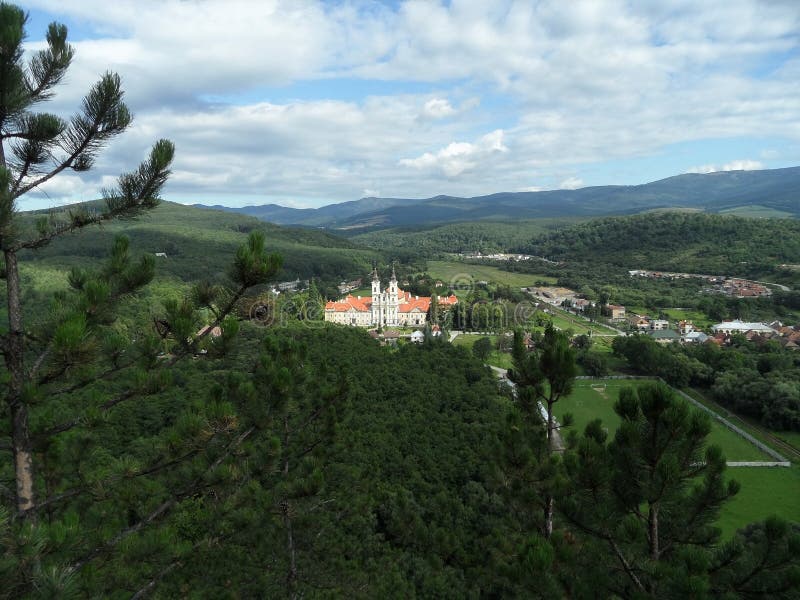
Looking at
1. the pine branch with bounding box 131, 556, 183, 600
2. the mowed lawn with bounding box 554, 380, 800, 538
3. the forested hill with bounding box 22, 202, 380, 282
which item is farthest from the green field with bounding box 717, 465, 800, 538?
the forested hill with bounding box 22, 202, 380, 282

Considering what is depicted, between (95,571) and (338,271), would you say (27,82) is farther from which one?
(338,271)

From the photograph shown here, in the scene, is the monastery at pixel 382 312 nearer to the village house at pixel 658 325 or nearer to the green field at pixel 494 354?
the green field at pixel 494 354

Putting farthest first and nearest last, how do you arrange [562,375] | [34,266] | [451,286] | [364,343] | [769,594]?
1. [451,286]
2. [34,266]
3. [364,343]
4. [562,375]
5. [769,594]

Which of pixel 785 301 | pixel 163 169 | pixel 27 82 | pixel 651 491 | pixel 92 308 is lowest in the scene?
pixel 785 301

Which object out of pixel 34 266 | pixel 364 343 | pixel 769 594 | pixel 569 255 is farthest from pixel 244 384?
pixel 569 255

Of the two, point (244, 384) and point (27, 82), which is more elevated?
point (27, 82)

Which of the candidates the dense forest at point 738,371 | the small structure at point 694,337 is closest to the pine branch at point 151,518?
the dense forest at point 738,371

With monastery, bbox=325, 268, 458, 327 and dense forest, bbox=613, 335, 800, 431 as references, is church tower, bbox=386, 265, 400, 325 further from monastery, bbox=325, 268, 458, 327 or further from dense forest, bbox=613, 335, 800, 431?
dense forest, bbox=613, 335, 800, 431

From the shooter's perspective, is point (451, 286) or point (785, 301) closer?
point (785, 301)
